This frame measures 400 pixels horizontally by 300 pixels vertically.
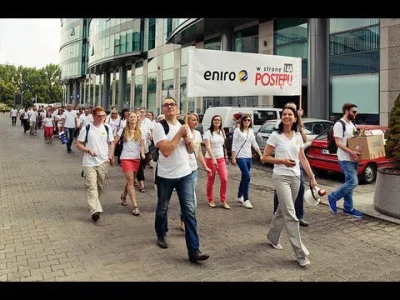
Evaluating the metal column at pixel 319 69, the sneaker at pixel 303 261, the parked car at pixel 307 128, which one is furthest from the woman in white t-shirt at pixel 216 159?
the metal column at pixel 319 69

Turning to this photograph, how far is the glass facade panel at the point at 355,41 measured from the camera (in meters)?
15.9

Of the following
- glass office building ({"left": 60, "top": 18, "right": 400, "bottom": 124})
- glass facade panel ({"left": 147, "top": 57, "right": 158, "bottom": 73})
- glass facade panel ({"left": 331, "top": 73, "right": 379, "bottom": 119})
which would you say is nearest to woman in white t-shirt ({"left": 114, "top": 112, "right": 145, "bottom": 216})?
glass office building ({"left": 60, "top": 18, "right": 400, "bottom": 124})

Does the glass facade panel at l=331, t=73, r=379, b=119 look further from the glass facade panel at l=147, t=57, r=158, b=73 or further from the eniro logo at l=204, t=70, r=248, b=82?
the glass facade panel at l=147, t=57, r=158, b=73

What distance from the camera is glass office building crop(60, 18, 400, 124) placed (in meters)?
15.9

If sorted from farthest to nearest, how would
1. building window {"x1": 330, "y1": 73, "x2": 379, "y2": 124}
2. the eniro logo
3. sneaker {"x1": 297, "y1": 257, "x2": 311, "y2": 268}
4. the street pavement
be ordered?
building window {"x1": 330, "y1": 73, "x2": 379, "y2": 124} → the eniro logo → sneaker {"x1": 297, "y1": 257, "x2": 311, "y2": 268} → the street pavement

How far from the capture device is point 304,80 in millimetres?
19438

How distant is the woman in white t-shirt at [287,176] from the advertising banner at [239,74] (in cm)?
239

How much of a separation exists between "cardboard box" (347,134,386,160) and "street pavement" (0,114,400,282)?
1.00 meters

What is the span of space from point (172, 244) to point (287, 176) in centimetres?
168

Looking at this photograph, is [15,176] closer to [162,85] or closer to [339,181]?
[339,181]

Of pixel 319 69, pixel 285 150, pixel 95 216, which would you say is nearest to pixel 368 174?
pixel 285 150
